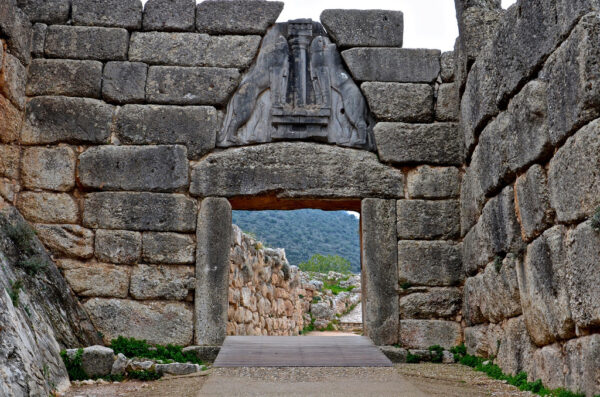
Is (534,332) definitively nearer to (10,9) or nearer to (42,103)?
(42,103)

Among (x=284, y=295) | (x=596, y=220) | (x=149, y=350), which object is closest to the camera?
(x=596, y=220)

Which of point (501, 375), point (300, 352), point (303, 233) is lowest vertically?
point (501, 375)

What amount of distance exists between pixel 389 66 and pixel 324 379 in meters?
3.63

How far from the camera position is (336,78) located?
22.9 ft

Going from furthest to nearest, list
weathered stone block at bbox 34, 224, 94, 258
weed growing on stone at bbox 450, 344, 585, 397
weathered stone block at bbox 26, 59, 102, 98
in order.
A: weathered stone block at bbox 26, 59, 102, 98 < weathered stone block at bbox 34, 224, 94, 258 < weed growing on stone at bbox 450, 344, 585, 397

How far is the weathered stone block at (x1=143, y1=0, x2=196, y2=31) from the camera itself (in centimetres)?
693

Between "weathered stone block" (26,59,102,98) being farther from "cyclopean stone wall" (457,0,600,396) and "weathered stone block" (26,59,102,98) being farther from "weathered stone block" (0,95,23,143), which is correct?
"cyclopean stone wall" (457,0,600,396)

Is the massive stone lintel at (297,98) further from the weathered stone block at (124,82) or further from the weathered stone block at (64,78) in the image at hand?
the weathered stone block at (64,78)

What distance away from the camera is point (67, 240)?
639 cm

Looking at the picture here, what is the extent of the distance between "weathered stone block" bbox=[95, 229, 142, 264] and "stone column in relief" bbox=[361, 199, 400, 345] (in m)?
2.28

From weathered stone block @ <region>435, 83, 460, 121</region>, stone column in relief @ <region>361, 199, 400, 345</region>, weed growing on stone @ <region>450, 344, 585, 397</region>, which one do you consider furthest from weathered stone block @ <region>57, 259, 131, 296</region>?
weathered stone block @ <region>435, 83, 460, 121</region>

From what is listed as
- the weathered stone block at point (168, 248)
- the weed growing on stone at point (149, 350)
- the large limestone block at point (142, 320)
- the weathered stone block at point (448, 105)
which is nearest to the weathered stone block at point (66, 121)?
the weathered stone block at point (168, 248)

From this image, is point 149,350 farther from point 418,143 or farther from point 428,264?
point 418,143

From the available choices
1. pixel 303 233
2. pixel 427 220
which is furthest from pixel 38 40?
pixel 303 233
